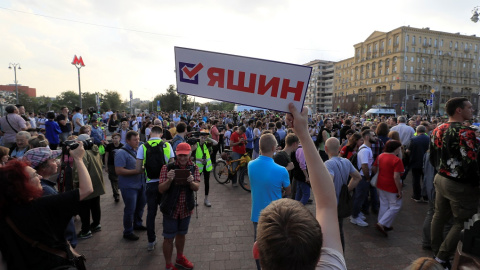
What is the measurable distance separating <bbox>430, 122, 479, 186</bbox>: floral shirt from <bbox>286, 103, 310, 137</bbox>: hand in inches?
116

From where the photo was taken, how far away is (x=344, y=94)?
316 ft

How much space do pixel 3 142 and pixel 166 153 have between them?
6.50 metres

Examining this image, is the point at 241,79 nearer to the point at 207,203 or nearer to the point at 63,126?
the point at 207,203

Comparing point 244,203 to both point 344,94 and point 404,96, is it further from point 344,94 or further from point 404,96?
point 344,94

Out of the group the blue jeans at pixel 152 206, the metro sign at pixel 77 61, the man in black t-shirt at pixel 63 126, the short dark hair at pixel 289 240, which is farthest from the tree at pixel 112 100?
the short dark hair at pixel 289 240

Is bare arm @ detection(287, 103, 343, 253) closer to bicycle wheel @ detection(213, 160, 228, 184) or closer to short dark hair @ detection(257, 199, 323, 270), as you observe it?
short dark hair @ detection(257, 199, 323, 270)

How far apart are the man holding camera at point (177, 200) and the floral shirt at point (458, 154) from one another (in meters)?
3.51

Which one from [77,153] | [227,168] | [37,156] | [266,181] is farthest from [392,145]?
[37,156]

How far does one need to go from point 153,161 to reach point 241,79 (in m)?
2.97

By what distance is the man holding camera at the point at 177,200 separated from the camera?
11.3ft

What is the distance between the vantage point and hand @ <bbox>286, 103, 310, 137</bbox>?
59.9 inches

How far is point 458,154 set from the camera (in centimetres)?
326

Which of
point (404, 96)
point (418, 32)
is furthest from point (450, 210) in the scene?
point (418, 32)

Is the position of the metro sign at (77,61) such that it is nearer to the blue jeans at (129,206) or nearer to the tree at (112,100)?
the blue jeans at (129,206)
